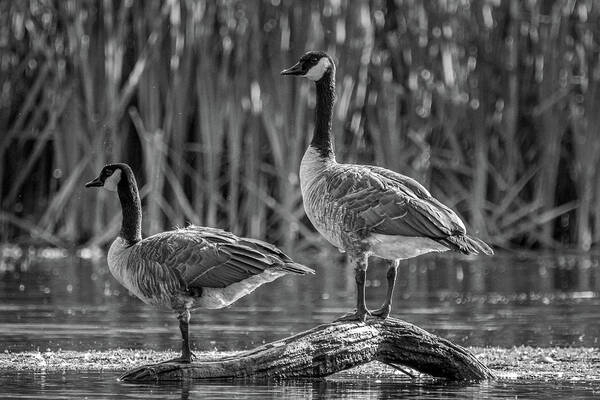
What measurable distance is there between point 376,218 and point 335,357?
1.19m

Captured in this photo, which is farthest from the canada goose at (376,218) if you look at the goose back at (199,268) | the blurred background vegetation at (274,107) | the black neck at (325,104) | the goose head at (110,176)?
the blurred background vegetation at (274,107)

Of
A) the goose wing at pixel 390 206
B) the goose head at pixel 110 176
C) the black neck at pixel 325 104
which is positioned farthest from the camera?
the black neck at pixel 325 104

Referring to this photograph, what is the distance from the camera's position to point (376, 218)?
10.6 meters

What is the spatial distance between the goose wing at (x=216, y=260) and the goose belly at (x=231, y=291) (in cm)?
12

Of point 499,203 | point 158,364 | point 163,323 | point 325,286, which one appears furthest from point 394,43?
point 158,364

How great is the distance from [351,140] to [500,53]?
284 cm

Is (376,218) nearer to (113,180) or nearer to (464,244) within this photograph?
(464,244)

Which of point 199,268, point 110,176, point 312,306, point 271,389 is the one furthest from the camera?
point 312,306

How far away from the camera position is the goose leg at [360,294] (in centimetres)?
1056

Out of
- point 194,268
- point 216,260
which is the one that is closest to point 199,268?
point 194,268

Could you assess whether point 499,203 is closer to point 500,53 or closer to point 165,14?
point 500,53

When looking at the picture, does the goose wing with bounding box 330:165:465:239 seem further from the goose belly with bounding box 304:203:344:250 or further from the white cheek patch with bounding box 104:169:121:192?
the white cheek patch with bounding box 104:169:121:192

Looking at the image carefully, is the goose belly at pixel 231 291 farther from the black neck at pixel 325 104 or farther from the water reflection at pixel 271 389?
the black neck at pixel 325 104

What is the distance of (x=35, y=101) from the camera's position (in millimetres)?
21672
